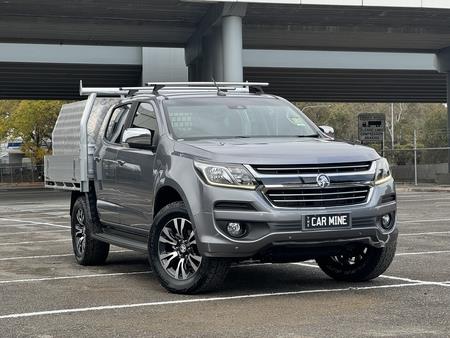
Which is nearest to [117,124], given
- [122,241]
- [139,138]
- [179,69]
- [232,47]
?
[139,138]

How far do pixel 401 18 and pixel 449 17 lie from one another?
78.3 inches

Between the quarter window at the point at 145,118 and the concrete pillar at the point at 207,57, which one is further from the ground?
the concrete pillar at the point at 207,57

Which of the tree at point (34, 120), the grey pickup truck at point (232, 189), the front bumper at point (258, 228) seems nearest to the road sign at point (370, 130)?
the grey pickup truck at point (232, 189)

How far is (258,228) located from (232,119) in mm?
1827

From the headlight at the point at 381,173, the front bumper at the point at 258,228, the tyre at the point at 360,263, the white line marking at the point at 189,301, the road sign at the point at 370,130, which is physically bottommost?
the white line marking at the point at 189,301

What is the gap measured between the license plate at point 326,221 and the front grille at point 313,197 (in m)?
0.12

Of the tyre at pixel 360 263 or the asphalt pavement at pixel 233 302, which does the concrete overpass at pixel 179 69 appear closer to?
the asphalt pavement at pixel 233 302

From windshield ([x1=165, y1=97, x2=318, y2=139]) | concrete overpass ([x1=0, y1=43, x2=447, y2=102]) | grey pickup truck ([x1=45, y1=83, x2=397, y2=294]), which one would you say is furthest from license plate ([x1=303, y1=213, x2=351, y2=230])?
concrete overpass ([x1=0, y1=43, x2=447, y2=102])

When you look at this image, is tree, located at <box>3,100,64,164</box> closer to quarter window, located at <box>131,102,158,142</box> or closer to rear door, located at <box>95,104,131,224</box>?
rear door, located at <box>95,104,131,224</box>

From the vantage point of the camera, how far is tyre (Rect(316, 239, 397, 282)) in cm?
740

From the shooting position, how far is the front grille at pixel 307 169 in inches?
263

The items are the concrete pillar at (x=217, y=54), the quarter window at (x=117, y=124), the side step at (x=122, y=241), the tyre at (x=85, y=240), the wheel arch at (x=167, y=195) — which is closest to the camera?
the wheel arch at (x=167, y=195)

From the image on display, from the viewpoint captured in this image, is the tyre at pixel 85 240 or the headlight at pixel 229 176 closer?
the headlight at pixel 229 176

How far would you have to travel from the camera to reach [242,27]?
2958 centimetres
